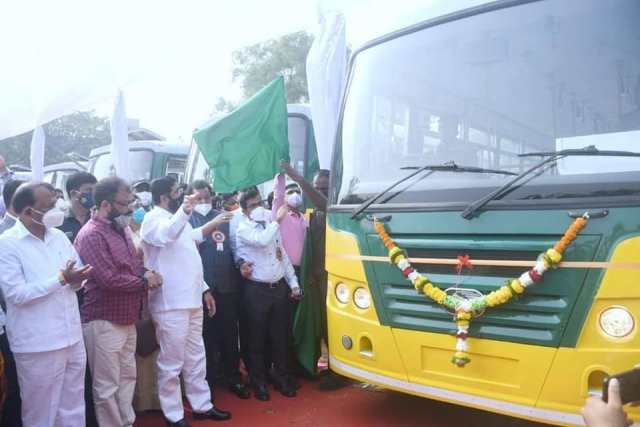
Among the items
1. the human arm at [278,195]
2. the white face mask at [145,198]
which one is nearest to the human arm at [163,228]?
the human arm at [278,195]

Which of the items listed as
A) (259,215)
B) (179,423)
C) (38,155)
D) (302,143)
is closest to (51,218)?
(179,423)

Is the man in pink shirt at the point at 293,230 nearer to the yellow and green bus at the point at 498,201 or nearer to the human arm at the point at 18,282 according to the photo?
the yellow and green bus at the point at 498,201

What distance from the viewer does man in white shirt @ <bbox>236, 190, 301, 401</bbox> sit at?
4949 millimetres

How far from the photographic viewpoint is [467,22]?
3734 millimetres

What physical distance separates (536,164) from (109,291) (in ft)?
8.70

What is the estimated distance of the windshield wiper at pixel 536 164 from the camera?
3.04 m

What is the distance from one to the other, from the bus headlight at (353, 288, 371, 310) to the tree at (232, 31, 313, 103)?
20.3m

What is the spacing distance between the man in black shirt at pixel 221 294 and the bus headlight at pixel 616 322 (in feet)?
9.83

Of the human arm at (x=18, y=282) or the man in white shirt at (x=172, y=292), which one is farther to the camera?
the man in white shirt at (x=172, y=292)

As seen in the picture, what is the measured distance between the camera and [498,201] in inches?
128

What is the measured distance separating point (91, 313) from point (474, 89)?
109 inches

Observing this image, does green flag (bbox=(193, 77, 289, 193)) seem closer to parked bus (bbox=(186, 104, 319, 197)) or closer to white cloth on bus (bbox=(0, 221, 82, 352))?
white cloth on bus (bbox=(0, 221, 82, 352))

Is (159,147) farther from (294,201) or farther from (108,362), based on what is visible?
(108,362)

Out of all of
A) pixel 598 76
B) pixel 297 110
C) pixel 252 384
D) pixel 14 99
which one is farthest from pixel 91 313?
pixel 297 110
